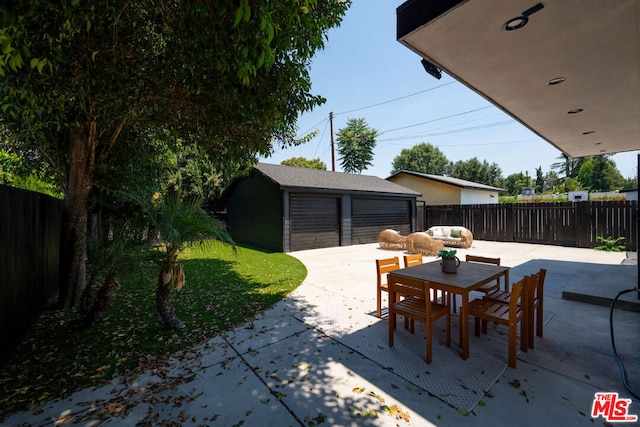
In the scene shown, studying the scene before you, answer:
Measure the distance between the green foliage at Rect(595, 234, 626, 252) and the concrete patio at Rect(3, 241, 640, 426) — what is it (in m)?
8.13

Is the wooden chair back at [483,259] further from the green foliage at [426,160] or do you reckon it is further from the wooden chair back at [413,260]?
the green foliage at [426,160]

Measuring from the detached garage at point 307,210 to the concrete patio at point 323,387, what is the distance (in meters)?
7.38

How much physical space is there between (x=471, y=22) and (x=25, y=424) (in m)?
4.93

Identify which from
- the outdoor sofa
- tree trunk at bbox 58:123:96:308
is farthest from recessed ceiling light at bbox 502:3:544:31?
the outdoor sofa

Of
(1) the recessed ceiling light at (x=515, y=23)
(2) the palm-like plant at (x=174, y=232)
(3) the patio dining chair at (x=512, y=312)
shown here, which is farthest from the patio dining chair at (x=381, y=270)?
(1) the recessed ceiling light at (x=515, y=23)

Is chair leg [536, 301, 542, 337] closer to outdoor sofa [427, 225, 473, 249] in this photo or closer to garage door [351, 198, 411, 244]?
outdoor sofa [427, 225, 473, 249]

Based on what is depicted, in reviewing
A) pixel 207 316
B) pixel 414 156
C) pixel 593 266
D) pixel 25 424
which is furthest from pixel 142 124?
pixel 414 156

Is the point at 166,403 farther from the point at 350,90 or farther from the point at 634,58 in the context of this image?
the point at 350,90

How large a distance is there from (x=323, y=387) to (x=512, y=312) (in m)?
1.95

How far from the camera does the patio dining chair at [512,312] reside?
2609mm

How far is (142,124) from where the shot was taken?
17.9 ft

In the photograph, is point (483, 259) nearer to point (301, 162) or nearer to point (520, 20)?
point (520, 20)

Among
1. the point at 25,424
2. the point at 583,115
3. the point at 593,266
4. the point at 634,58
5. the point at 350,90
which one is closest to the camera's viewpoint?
the point at 25,424

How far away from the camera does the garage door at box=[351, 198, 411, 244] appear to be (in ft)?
42.6
